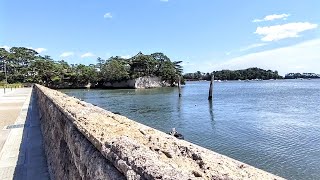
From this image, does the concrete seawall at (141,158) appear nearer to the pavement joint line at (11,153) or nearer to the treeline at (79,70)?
the pavement joint line at (11,153)

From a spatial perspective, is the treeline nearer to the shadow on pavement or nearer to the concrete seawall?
the shadow on pavement

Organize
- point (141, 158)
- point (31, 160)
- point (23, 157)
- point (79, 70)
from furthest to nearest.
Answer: point (79, 70)
point (23, 157)
point (31, 160)
point (141, 158)

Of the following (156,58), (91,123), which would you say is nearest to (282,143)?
(91,123)

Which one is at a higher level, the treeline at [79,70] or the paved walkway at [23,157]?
the treeline at [79,70]

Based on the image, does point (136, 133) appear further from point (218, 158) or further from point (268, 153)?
point (268, 153)

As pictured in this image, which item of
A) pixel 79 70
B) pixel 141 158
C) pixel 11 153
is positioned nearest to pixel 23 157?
pixel 11 153

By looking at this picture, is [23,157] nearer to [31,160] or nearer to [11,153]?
[31,160]

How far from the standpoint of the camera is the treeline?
99688mm

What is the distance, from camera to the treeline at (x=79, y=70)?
99688mm

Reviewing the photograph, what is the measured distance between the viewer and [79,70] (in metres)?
112

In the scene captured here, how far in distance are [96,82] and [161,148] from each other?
10829cm

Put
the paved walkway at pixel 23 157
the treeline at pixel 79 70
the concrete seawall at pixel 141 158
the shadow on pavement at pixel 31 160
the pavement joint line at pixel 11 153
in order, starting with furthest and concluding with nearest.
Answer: the treeline at pixel 79 70, the pavement joint line at pixel 11 153, the paved walkway at pixel 23 157, the shadow on pavement at pixel 31 160, the concrete seawall at pixel 141 158

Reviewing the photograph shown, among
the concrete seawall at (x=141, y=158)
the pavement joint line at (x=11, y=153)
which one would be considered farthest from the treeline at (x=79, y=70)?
the concrete seawall at (x=141, y=158)

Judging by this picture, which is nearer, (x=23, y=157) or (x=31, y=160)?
(x=31, y=160)
